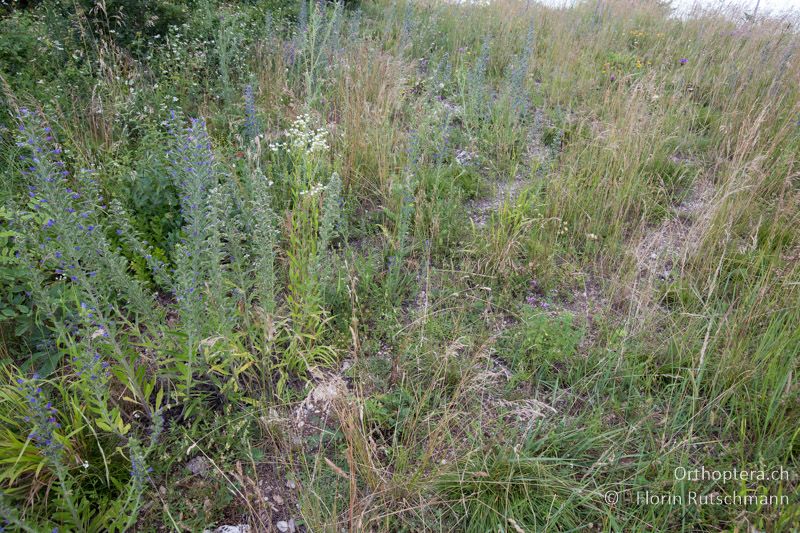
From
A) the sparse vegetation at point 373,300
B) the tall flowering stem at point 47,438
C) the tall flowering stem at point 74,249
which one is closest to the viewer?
the tall flowering stem at point 47,438

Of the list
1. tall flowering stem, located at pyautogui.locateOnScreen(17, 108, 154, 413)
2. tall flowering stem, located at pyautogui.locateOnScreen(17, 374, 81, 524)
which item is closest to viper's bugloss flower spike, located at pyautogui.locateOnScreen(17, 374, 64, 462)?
tall flowering stem, located at pyautogui.locateOnScreen(17, 374, 81, 524)

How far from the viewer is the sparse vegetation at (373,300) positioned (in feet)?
6.77

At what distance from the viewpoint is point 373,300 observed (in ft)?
10.3

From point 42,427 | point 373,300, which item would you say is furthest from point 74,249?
point 373,300

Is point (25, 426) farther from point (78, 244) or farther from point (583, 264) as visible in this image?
point (583, 264)

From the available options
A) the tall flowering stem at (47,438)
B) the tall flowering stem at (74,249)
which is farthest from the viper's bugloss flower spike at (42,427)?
the tall flowering stem at (74,249)

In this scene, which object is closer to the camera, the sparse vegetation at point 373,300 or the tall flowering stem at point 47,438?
the tall flowering stem at point 47,438

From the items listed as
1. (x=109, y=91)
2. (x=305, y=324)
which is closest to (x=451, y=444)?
(x=305, y=324)

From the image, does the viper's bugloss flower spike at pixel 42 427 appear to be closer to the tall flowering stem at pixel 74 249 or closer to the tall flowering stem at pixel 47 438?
the tall flowering stem at pixel 47 438

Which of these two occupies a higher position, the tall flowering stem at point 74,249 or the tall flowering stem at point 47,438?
the tall flowering stem at point 74,249

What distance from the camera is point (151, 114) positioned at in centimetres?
415

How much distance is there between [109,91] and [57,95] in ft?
1.37

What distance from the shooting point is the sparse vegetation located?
6.77 feet

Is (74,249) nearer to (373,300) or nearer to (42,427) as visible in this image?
(42,427)
